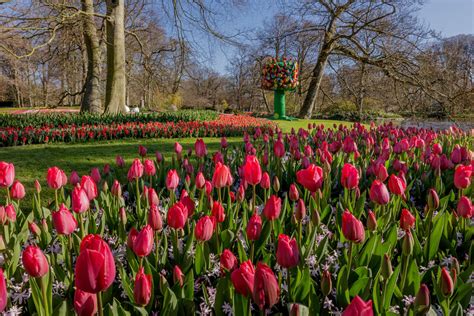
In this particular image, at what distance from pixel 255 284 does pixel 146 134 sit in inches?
364

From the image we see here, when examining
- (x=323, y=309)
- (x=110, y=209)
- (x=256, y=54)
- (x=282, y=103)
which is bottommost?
(x=323, y=309)

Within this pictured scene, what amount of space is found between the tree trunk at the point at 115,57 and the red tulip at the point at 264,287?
12.8 m

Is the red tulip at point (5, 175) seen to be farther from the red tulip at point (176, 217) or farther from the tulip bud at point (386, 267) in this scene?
the tulip bud at point (386, 267)

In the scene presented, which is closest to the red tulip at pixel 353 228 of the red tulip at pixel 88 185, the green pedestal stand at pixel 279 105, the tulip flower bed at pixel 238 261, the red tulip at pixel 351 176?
the tulip flower bed at pixel 238 261

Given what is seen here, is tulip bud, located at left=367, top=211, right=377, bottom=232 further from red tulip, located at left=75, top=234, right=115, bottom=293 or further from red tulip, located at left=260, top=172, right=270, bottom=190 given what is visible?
red tulip, located at left=75, top=234, right=115, bottom=293

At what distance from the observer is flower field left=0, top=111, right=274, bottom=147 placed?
8.62 m

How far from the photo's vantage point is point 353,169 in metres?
1.90

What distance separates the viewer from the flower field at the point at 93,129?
8625 mm

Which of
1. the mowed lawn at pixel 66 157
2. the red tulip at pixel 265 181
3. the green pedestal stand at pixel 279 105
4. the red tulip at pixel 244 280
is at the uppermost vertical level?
the green pedestal stand at pixel 279 105

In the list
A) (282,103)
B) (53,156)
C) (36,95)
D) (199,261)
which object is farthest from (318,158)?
(36,95)

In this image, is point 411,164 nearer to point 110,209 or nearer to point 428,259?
point 428,259

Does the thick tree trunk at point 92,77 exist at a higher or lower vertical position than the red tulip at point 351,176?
higher

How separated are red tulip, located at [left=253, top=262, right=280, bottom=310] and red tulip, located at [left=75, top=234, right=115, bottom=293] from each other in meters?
0.34

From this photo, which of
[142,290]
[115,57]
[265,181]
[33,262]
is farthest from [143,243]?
[115,57]
